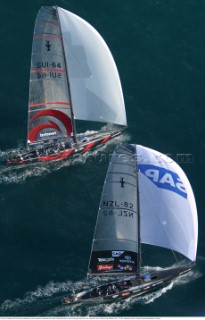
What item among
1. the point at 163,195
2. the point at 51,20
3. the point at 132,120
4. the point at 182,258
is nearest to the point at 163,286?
the point at 182,258

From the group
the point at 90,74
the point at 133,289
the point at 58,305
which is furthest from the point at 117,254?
the point at 90,74

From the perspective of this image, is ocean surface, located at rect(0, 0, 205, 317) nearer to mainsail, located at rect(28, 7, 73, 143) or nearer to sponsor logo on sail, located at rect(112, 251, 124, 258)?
mainsail, located at rect(28, 7, 73, 143)

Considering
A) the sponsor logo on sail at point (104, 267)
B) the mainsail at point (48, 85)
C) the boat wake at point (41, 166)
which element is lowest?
the sponsor logo on sail at point (104, 267)

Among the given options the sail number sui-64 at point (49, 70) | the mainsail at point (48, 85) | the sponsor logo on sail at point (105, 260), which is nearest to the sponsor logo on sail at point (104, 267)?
the sponsor logo on sail at point (105, 260)

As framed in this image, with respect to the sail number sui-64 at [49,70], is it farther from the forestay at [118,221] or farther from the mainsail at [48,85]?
the forestay at [118,221]

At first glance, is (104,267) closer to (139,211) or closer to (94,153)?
(139,211)

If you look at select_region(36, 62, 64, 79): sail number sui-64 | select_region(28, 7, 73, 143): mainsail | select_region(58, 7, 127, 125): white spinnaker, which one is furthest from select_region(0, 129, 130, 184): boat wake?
select_region(36, 62, 64, 79): sail number sui-64

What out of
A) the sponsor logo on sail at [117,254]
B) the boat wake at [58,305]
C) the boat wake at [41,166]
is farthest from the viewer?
the boat wake at [41,166]

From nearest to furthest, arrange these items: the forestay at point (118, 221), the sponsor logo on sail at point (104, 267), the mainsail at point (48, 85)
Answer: the forestay at point (118, 221), the sponsor logo on sail at point (104, 267), the mainsail at point (48, 85)
